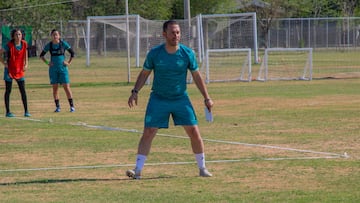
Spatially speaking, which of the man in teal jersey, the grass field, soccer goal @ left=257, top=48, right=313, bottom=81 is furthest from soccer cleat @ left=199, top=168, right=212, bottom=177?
soccer goal @ left=257, top=48, right=313, bottom=81

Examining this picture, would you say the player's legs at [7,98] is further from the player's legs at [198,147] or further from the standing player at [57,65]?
the player's legs at [198,147]

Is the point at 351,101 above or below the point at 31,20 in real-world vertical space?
below

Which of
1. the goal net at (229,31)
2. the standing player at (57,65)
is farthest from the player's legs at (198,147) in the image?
the goal net at (229,31)

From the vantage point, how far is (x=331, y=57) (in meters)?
46.2

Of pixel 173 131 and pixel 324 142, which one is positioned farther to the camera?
pixel 173 131

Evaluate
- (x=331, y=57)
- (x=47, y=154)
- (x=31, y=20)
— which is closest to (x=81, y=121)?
(x=47, y=154)

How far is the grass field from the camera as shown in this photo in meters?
9.61

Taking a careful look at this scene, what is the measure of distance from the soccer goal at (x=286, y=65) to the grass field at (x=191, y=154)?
978 cm

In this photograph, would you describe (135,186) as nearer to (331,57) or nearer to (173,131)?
(173,131)

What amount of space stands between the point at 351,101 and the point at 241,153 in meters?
9.99

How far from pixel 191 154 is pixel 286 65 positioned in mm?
27760

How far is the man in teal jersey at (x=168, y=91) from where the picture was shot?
10328 mm

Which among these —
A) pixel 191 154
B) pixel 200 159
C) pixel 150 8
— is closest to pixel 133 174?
pixel 200 159

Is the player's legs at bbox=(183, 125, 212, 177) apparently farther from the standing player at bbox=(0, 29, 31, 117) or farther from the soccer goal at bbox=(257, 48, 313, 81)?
the soccer goal at bbox=(257, 48, 313, 81)
